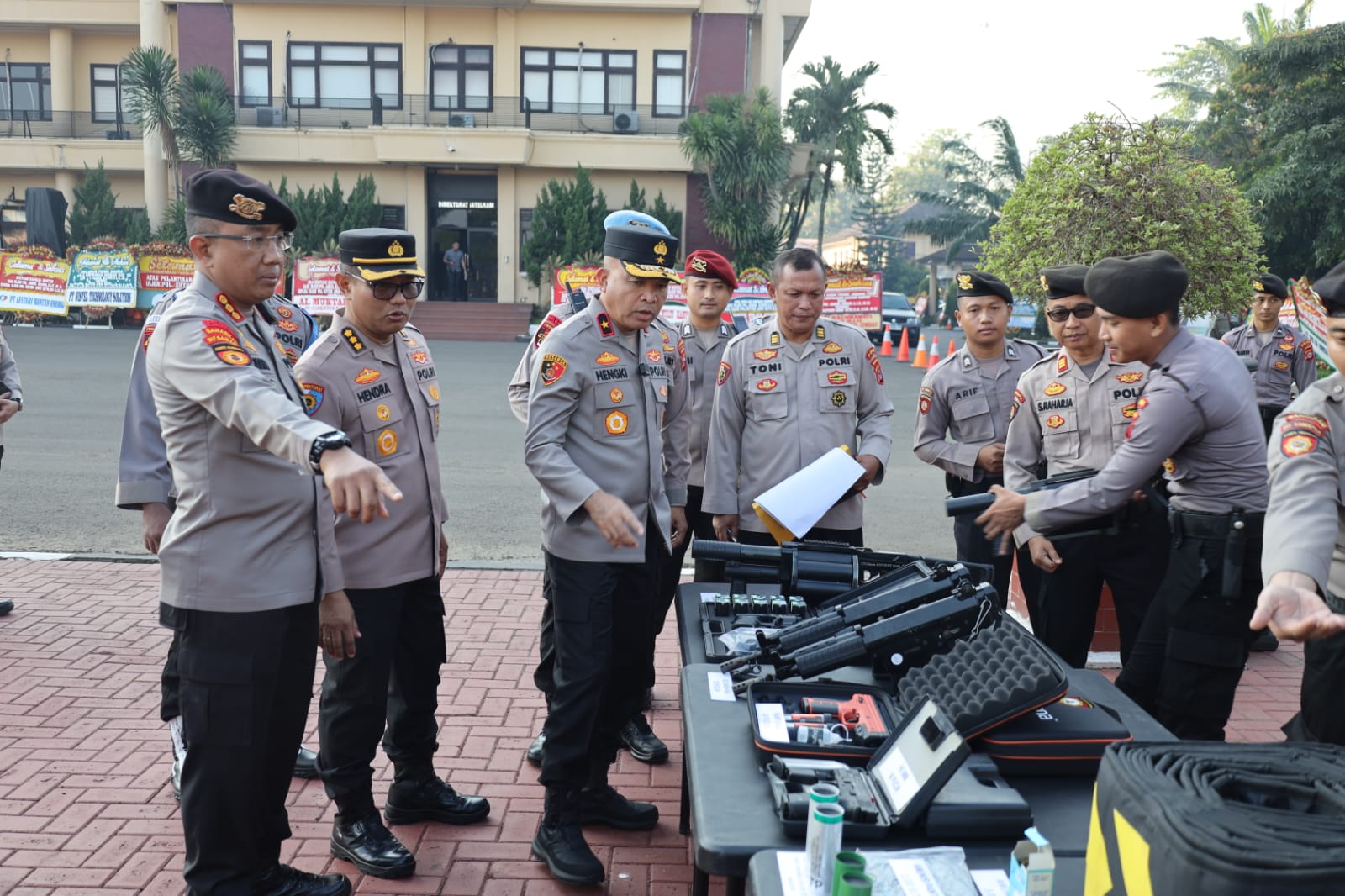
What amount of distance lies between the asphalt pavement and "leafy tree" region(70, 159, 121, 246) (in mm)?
16835

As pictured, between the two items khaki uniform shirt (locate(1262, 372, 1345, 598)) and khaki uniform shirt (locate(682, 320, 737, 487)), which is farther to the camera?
khaki uniform shirt (locate(682, 320, 737, 487))

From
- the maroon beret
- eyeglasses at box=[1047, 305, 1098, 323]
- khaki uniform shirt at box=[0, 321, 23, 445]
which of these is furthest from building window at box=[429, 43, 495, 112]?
eyeglasses at box=[1047, 305, 1098, 323]

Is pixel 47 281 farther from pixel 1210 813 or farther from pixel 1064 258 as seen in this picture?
pixel 1210 813

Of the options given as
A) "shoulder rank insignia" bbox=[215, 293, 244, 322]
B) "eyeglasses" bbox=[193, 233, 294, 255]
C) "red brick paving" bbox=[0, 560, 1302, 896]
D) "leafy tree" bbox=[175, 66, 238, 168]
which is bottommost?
"red brick paving" bbox=[0, 560, 1302, 896]

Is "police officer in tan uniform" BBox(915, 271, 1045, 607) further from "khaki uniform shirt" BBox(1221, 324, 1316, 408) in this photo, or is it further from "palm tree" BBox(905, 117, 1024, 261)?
"palm tree" BBox(905, 117, 1024, 261)

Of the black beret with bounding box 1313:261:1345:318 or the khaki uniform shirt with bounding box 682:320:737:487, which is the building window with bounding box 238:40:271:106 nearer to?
the khaki uniform shirt with bounding box 682:320:737:487

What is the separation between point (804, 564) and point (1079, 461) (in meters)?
1.82

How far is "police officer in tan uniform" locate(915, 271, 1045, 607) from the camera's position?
17.5 feet

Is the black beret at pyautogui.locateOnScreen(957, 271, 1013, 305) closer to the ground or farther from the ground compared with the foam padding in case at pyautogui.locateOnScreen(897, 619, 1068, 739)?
farther from the ground

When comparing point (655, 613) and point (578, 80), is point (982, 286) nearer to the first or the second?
point (655, 613)

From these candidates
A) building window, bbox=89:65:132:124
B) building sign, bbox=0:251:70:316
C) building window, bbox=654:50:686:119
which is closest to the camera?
building sign, bbox=0:251:70:316

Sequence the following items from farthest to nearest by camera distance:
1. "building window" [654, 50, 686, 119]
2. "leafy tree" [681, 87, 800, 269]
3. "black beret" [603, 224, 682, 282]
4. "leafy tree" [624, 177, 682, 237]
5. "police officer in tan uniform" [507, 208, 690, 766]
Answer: "building window" [654, 50, 686, 119]
"leafy tree" [624, 177, 682, 237]
"leafy tree" [681, 87, 800, 269]
"police officer in tan uniform" [507, 208, 690, 766]
"black beret" [603, 224, 682, 282]

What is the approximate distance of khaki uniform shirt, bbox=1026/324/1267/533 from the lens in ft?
11.3

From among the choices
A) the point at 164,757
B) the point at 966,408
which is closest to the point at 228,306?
the point at 164,757
